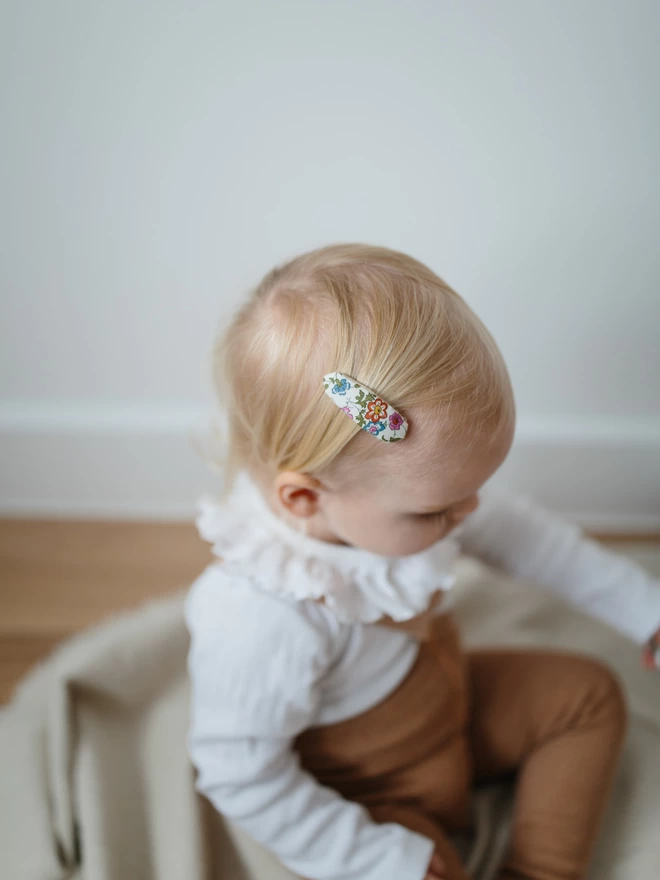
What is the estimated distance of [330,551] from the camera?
623 mm

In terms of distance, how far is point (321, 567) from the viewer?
2.01 feet

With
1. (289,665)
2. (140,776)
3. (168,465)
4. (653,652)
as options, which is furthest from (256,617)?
(168,465)

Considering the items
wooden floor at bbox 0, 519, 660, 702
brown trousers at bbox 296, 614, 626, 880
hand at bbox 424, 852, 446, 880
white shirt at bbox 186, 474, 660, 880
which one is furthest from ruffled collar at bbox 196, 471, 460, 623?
wooden floor at bbox 0, 519, 660, 702

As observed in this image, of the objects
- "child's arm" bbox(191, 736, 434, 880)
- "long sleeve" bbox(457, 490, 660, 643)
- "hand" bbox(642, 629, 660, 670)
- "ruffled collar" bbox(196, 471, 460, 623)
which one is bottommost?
"child's arm" bbox(191, 736, 434, 880)

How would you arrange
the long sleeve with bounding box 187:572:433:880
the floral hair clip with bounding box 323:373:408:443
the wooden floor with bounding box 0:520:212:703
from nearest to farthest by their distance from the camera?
the floral hair clip with bounding box 323:373:408:443 → the long sleeve with bounding box 187:572:433:880 → the wooden floor with bounding box 0:520:212:703

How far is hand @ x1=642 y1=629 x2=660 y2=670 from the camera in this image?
79 cm

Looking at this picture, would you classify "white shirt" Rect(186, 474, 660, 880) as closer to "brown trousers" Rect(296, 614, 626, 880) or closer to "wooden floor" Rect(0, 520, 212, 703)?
"brown trousers" Rect(296, 614, 626, 880)

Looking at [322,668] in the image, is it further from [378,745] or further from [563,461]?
[563,461]

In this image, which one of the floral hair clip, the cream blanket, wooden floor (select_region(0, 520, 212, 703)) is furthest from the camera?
wooden floor (select_region(0, 520, 212, 703))

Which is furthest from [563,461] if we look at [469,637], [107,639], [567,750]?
[107,639]

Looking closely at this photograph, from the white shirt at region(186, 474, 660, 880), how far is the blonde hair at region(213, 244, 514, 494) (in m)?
0.10

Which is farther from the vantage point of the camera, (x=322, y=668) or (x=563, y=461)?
(x=563, y=461)

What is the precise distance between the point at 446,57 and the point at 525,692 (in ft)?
2.22

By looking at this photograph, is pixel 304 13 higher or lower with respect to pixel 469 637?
higher
